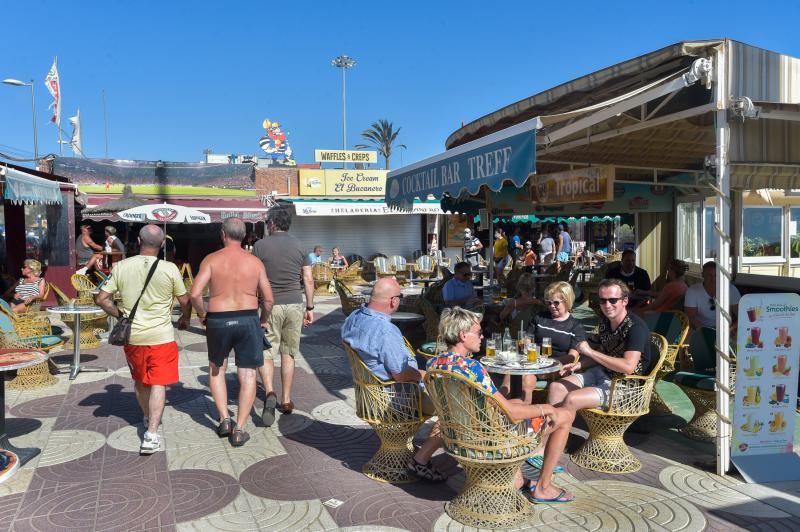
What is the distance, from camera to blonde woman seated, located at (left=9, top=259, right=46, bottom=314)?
791 cm

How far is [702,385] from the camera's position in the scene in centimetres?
429

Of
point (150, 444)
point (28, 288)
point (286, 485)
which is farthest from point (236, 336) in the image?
point (28, 288)

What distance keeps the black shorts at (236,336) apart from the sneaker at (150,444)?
67 cm

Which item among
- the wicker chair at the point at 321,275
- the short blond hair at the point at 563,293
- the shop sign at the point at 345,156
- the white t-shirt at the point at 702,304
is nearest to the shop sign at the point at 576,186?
the white t-shirt at the point at 702,304

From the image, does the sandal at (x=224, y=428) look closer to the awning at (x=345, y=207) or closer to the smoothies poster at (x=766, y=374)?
the smoothies poster at (x=766, y=374)

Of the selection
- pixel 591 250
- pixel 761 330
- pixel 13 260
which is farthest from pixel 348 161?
pixel 761 330

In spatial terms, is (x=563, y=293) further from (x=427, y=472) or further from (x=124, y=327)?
(x=124, y=327)

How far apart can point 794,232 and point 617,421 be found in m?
10.1

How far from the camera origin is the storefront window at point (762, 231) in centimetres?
1130

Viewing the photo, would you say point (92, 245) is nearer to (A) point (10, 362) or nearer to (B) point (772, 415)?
(A) point (10, 362)

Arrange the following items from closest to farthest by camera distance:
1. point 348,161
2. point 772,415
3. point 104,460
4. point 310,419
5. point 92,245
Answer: point 772,415, point 104,460, point 310,419, point 92,245, point 348,161

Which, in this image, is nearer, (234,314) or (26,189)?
(234,314)

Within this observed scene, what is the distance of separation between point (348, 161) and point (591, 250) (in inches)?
449

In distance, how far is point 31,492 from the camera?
3.69m
